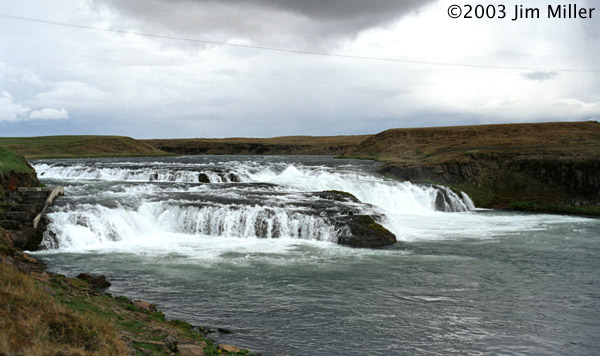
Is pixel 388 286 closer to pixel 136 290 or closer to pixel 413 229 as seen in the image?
pixel 136 290

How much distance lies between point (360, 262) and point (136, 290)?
23.9ft

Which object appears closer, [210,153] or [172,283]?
[172,283]

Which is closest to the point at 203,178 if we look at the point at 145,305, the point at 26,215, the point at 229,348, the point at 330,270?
the point at 26,215

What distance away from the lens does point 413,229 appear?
2427 cm

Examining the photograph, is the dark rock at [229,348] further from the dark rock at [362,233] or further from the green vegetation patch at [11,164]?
the green vegetation patch at [11,164]

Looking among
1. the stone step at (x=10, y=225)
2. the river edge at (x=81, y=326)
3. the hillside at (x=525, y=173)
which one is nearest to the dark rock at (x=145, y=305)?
the river edge at (x=81, y=326)

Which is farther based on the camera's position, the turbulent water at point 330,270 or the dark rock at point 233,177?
the dark rock at point 233,177

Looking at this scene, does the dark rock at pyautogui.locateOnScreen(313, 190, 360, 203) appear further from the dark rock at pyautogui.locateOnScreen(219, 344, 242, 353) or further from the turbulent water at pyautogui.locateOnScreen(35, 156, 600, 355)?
the dark rock at pyautogui.locateOnScreen(219, 344, 242, 353)

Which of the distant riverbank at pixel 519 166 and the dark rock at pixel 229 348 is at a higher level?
the distant riverbank at pixel 519 166

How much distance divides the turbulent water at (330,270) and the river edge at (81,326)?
2.93 feet

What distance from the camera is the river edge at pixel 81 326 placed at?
5457mm

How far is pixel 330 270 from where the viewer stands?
48.9 ft

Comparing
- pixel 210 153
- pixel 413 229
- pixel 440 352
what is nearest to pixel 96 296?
pixel 440 352

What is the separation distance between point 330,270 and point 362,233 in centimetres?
499
